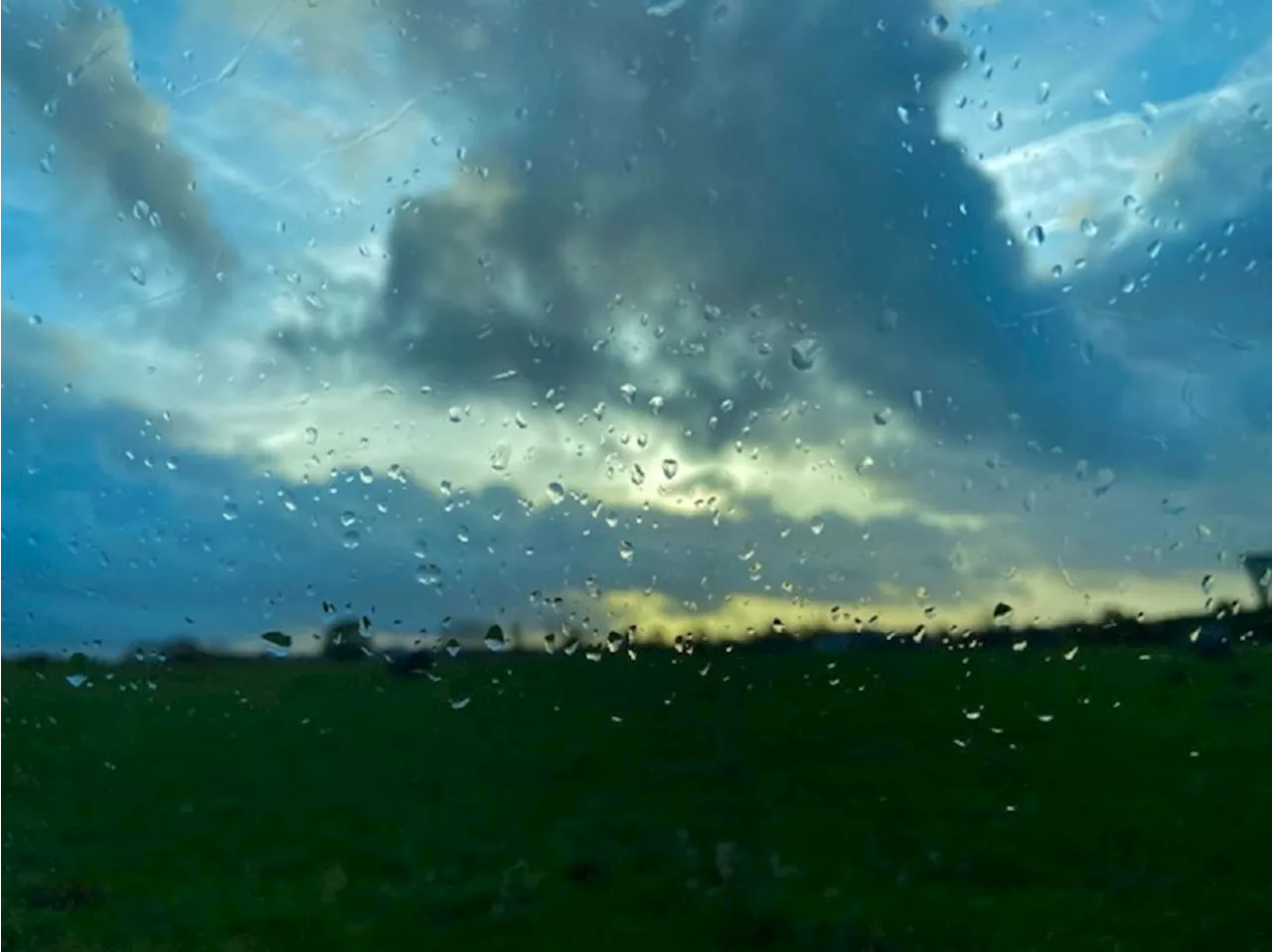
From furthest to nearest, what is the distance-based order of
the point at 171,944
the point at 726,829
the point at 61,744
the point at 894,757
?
the point at 61,744, the point at 894,757, the point at 726,829, the point at 171,944

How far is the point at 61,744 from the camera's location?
311 inches

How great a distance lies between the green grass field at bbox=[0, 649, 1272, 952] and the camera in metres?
5.30

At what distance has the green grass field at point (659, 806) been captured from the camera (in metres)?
5.30

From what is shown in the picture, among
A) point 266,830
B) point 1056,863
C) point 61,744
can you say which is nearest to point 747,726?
point 1056,863

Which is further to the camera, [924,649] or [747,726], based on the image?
[747,726]

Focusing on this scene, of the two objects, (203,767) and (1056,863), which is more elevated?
(203,767)

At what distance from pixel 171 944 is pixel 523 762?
208 cm

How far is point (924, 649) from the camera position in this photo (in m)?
6.31

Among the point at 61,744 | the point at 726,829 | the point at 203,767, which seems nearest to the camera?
the point at 726,829

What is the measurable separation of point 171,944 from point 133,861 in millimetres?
1209

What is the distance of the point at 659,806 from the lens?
21.6ft

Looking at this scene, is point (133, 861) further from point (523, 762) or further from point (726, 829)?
point (726, 829)

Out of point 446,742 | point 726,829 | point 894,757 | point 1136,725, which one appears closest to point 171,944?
point 446,742

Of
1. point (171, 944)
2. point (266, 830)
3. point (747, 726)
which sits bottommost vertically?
point (171, 944)
